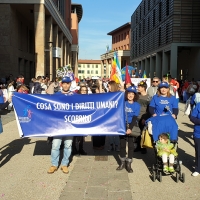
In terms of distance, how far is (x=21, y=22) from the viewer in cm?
2952

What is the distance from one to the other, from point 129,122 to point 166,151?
3.35ft

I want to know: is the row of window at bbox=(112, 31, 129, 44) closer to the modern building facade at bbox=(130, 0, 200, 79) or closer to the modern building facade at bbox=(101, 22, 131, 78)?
the modern building facade at bbox=(101, 22, 131, 78)

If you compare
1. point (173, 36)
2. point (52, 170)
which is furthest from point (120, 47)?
point (52, 170)

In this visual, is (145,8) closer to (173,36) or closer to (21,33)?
(173,36)

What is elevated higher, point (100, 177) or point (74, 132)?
point (74, 132)

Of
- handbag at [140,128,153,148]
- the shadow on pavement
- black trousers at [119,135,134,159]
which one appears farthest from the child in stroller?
the shadow on pavement

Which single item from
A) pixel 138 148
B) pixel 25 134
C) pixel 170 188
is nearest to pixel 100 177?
pixel 170 188

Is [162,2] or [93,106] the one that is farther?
[162,2]

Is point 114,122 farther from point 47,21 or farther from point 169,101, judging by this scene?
point 47,21

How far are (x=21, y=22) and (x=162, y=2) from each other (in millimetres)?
18840

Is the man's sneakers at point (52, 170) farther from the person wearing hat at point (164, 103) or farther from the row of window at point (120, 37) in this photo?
the row of window at point (120, 37)

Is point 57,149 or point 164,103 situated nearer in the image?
point 57,149

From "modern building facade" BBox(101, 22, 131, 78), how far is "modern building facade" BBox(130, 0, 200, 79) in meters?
22.5

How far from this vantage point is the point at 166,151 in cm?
541
